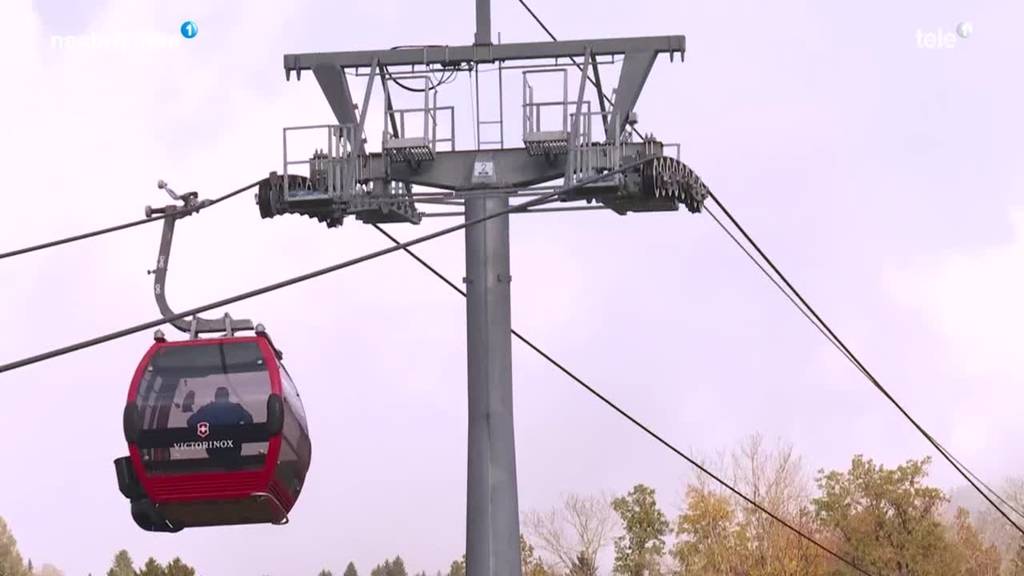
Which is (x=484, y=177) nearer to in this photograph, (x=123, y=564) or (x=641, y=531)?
(x=641, y=531)

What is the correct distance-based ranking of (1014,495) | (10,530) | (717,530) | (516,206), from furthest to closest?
1. (10,530)
2. (1014,495)
3. (717,530)
4. (516,206)

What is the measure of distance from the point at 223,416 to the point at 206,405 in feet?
0.92

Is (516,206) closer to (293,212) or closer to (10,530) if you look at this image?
(293,212)

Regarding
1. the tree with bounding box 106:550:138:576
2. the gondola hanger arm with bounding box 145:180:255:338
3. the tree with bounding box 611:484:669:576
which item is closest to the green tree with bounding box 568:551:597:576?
the tree with bounding box 611:484:669:576

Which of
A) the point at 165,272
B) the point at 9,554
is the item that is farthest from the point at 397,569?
the point at 165,272

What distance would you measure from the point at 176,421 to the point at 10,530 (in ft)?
375

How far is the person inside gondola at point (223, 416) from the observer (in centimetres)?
2553

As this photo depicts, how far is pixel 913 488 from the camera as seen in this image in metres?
79.6

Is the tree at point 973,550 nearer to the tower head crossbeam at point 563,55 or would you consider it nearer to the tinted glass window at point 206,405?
the tower head crossbeam at point 563,55

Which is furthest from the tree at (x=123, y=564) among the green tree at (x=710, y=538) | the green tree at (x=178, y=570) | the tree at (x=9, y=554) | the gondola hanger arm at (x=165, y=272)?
the gondola hanger arm at (x=165, y=272)

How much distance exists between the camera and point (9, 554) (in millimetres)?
131625

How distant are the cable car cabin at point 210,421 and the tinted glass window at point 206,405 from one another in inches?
0.5

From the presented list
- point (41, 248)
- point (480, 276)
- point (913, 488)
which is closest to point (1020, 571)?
point (913, 488)

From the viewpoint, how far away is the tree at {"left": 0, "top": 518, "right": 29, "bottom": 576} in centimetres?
12945
